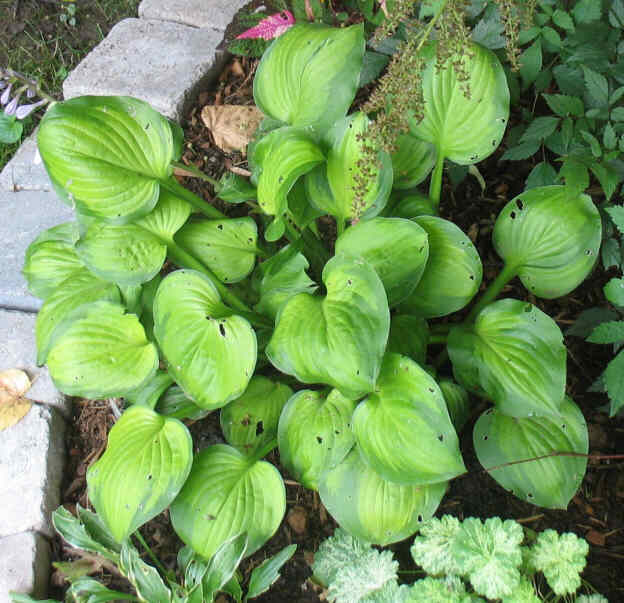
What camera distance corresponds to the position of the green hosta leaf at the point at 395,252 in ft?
4.78

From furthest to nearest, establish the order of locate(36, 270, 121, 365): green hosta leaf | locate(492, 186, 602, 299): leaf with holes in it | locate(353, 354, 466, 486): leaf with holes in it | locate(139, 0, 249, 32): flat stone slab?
locate(139, 0, 249, 32): flat stone slab
locate(36, 270, 121, 365): green hosta leaf
locate(492, 186, 602, 299): leaf with holes in it
locate(353, 354, 466, 486): leaf with holes in it

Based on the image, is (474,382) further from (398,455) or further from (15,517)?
(15,517)

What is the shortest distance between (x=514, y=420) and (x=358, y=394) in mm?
442

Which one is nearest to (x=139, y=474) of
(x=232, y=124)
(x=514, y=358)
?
(x=514, y=358)

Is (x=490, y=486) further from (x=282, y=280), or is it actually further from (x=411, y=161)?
(x=411, y=161)

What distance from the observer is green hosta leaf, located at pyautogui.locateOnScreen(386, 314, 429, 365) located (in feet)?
5.28

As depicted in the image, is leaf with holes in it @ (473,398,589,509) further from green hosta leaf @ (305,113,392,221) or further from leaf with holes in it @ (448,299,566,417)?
green hosta leaf @ (305,113,392,221)

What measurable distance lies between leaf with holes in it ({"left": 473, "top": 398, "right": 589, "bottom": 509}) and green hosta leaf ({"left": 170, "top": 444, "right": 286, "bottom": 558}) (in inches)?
19.7

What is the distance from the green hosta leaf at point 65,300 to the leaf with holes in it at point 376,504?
31.1 inches

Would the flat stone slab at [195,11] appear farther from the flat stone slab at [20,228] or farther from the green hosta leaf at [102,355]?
the green hosta leaf at [102,355]

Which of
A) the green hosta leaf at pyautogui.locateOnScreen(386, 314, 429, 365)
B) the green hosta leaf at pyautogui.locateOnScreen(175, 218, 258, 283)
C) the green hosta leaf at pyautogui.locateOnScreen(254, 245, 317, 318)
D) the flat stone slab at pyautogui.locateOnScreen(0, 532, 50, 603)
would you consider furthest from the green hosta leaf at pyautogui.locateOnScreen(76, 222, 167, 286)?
the flat stone slab at pyautogui.locateOnScreen(0, 532, 50, 603)

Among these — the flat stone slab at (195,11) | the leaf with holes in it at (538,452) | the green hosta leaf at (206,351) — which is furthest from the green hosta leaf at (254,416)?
the flat stone slab at (195,11)

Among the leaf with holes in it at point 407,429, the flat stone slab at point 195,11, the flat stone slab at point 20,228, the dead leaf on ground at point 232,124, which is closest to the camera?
the leaf with holes in it at point 407,429

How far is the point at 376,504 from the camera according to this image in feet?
4.79
